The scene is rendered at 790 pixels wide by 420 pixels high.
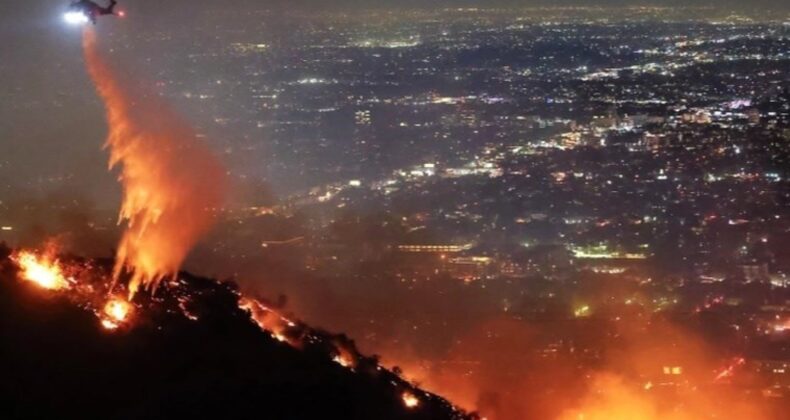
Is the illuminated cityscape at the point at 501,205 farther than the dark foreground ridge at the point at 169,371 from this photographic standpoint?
Yes

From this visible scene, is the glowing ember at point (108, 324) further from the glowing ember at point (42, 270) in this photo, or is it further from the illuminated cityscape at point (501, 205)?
the glowing ember at point (42, 270)

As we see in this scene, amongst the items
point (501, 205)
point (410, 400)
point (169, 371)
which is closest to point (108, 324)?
point (169, 371)

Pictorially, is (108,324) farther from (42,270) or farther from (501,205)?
(501,205)

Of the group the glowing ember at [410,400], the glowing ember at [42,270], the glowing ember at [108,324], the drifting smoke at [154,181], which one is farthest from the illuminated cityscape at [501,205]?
the glowing ember at [42,270]

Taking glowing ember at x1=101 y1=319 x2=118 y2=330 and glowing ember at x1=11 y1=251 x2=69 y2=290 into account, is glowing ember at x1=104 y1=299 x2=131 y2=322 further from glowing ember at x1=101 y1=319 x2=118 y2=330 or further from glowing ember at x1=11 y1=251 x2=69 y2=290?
glowing ember at x1=11 y1=251 x2=69 y2=290

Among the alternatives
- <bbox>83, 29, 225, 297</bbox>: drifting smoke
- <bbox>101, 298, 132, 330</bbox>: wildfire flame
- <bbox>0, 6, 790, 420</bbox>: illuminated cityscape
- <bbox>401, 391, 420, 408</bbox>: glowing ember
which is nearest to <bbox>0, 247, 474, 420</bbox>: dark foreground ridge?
<bbox>401, 391, 420, 408</bbox>: glowing ember

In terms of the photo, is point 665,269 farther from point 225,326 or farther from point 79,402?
point 79,402
